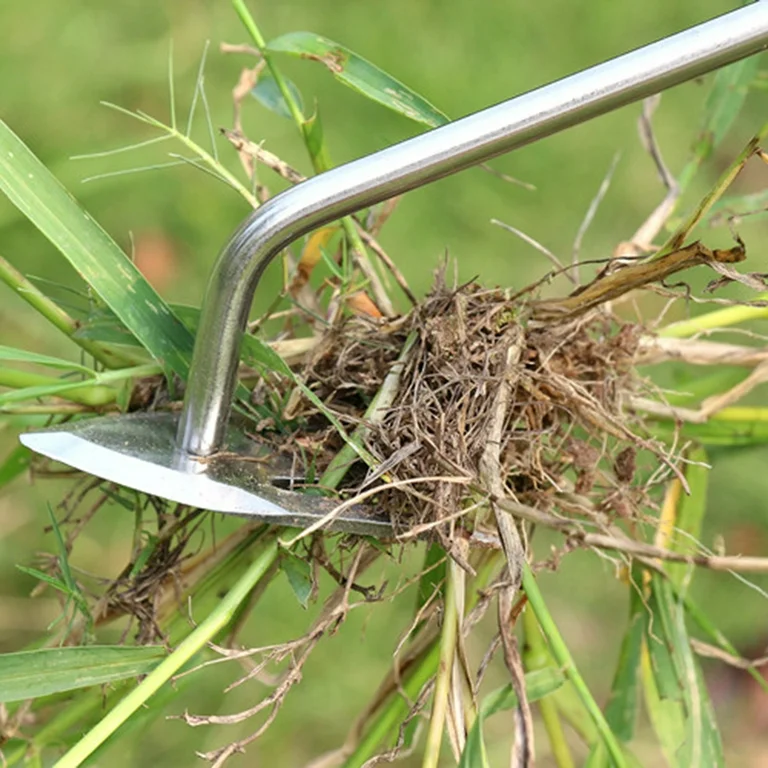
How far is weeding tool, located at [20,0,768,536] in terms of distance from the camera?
39cm

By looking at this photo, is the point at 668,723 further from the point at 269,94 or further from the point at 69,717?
the point at 269,94

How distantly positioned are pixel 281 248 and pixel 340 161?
941 mm

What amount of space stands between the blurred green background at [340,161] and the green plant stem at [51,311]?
702 millimetres

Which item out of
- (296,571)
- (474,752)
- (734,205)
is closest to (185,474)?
(296,571)

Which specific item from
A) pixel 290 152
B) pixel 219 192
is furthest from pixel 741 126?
pixel 219 192

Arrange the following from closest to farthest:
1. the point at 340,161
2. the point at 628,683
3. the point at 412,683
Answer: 1. the point at 412,683
2. the point at 628,683
3. the point at 340,161

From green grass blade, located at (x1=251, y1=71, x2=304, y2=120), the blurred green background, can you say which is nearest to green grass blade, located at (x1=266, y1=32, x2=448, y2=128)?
green grass blade, located at (x1=251, y1=71, x2=304, y2=120)

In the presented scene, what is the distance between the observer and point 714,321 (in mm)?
667

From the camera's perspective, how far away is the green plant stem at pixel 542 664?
64cm

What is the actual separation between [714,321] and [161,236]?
0.96 metres

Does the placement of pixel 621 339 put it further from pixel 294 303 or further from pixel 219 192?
pixel 219 192

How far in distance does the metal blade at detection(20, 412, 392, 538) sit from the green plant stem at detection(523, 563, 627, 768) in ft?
0.28

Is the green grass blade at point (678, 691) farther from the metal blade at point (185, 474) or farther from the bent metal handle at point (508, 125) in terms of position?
the bent metal handle at point (508, 125)

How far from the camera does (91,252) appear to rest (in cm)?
52
